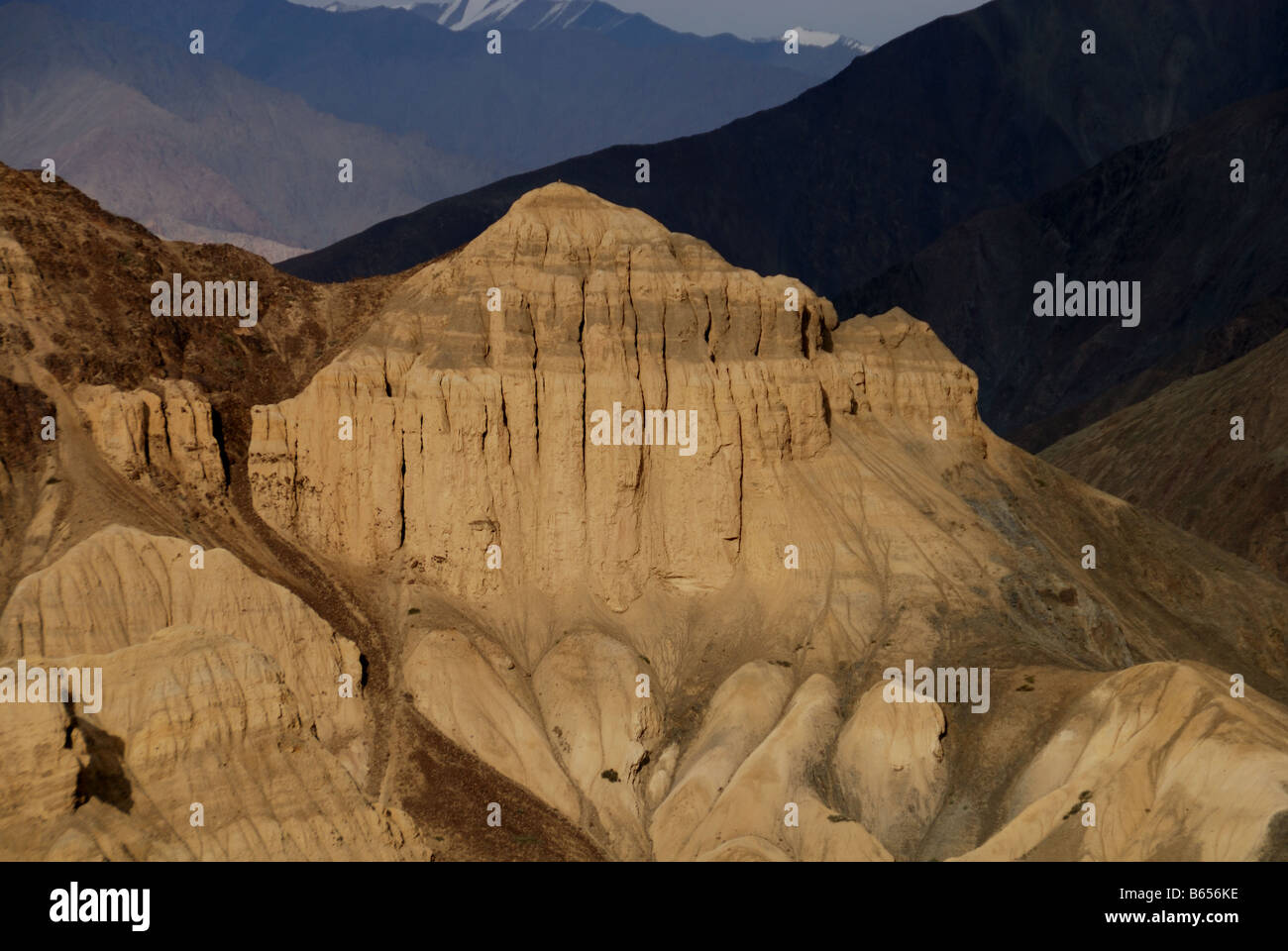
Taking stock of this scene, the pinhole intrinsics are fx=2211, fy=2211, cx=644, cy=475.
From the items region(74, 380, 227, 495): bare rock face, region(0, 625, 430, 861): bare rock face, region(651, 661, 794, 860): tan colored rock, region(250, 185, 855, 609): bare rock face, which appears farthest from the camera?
region(250, 185, 855, 609): bare rock face

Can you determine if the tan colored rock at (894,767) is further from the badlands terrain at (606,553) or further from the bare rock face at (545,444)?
the bare rock face at (545,444)

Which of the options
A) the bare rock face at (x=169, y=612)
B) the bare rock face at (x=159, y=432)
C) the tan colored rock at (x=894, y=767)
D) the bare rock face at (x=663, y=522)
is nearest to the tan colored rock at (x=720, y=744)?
the bare rock face at (x=663, y=522)

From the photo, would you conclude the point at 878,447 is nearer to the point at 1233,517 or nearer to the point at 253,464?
the point at 253,464

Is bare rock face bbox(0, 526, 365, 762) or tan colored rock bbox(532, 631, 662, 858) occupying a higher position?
bare rock face bbox(0, 526, 365, 762)

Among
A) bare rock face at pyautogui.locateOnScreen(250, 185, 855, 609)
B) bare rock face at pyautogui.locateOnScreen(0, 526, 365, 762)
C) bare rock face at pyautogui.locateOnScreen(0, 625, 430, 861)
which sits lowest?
bare rock face at pyautogui.locateOnScreen(0, 625, 430, 861)

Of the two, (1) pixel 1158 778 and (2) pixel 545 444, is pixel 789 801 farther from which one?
(2) pixel 545 444

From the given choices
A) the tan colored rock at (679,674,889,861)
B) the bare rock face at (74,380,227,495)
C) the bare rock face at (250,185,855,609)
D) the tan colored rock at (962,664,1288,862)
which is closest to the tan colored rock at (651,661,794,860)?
the tan colored rock at (679,674,889,861)

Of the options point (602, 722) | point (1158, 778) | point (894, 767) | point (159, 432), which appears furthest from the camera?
point (159, 432)

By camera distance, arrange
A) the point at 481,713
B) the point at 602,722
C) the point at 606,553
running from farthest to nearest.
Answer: the point at 606,553 → the point at 602,722 → the point at 481,713

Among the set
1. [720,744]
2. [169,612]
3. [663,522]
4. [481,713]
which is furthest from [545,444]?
[169,612]

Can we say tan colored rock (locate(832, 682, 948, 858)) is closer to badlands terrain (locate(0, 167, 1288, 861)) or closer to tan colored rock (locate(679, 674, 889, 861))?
badlands terrain (locate(0, 167, 1288, 861))
